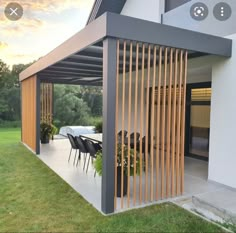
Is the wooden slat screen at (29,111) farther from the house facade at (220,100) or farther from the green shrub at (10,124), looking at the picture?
the green shrub at (10,124)

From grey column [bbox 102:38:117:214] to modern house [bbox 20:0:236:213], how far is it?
15 mm

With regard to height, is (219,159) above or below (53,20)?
below

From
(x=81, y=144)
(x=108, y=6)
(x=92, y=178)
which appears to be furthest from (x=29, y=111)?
(x=108, y=6)

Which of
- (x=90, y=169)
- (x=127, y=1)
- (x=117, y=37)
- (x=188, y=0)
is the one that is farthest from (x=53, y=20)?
(x=117, y=37)

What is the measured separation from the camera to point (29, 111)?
30.6 feet

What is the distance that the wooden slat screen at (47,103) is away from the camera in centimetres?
1196

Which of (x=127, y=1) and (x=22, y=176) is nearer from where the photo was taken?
(x=22, y=176)

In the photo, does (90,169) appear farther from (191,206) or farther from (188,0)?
(188,0)

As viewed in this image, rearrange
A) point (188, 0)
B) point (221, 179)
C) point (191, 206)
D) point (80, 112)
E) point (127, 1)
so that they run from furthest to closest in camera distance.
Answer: point (80, 112), point (127, 1), point (188, 0), point (221, 179), point (191, 206)

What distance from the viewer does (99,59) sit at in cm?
571

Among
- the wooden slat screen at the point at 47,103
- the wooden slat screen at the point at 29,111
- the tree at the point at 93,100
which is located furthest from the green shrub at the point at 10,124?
the wooden slat screen at the point at 29,111

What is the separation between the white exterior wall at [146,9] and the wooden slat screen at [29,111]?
4.22 meters

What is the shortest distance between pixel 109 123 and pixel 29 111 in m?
6.50

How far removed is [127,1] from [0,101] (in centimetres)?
1693
